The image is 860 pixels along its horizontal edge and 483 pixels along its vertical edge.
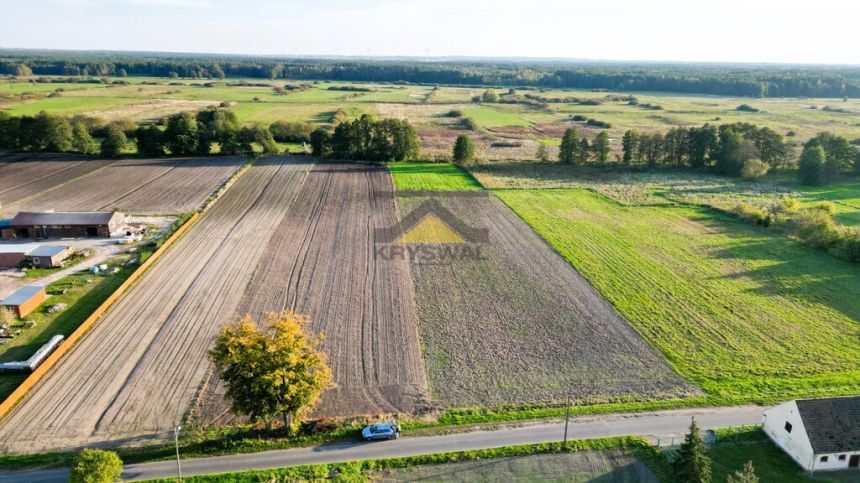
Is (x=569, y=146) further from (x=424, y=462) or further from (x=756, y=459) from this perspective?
(x=424, y=462)

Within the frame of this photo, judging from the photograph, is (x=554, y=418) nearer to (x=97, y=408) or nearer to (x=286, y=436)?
(x=286, y=436)

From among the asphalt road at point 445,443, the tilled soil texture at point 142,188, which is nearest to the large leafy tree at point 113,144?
the tilled soil texture at point 142,188

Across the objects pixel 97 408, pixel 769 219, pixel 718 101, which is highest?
pixel 718 101

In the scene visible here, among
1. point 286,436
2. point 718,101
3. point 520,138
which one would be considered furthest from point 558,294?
point 718,101

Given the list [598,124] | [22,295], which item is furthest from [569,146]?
[22,295]

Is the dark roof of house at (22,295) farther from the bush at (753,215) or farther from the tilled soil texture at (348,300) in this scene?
the bush at (753,215)

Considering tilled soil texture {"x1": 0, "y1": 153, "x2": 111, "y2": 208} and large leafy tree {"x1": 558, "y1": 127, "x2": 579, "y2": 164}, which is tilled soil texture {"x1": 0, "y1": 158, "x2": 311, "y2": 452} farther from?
large leafy tree {"x1": 558, "y1": 127, "x2": 579, "y2": 164}
